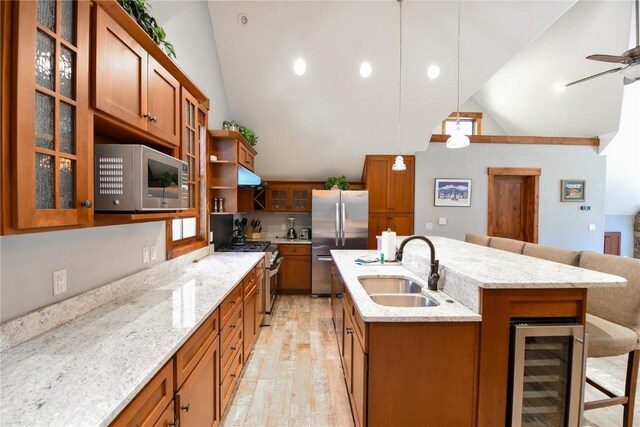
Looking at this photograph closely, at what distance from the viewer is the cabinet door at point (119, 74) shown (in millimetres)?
1090

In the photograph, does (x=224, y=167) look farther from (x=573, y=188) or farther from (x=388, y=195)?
(x=573, y=188)

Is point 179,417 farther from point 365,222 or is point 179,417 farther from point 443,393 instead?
point 365,222

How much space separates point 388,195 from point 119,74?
427 cm

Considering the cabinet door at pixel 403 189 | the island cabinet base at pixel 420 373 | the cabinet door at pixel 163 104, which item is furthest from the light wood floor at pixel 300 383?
the cabinet door at pixel 403 189

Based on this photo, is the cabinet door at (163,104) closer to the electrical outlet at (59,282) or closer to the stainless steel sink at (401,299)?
the electrical outlet at (59,282)

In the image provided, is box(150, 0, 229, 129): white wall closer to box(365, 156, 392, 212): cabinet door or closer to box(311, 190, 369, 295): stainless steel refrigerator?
box(311, 190, 369, 295): stainless steel refrigerator

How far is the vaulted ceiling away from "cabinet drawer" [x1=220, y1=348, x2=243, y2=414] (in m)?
3.42

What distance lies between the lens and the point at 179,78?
183cm

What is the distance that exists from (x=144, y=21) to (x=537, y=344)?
271 centimetres

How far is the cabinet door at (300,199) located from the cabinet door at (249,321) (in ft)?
8.41

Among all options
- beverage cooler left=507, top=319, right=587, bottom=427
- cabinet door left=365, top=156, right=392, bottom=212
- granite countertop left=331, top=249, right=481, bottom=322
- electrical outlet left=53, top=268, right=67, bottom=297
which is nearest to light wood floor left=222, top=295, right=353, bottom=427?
granite countertop left=331, top=249, right=481, bottom=322

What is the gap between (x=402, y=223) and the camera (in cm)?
497

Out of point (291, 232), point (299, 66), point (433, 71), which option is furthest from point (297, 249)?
point (433, 71)

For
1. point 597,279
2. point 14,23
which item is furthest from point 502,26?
point 14,23
